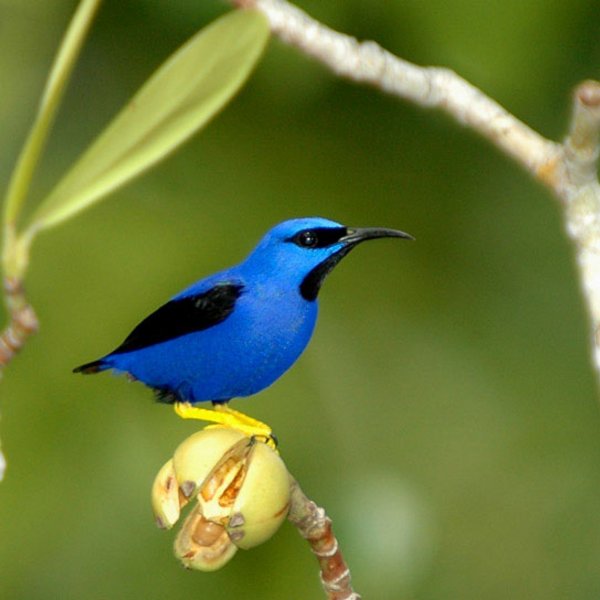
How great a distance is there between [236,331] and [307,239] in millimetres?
141

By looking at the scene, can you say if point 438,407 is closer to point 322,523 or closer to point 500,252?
point 500,252

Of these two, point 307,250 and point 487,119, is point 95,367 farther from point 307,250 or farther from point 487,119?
point 487,119

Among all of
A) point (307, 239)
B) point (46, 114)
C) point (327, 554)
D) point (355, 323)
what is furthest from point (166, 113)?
point (355, 323)

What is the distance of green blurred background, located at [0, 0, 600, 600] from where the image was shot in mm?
2576

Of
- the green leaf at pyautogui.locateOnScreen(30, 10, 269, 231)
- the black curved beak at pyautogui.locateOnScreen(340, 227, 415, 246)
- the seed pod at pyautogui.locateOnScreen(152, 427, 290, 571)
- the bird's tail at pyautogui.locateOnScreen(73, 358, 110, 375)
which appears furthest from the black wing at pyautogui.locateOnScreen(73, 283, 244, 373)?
the green leaf at pyautogui.locateOnScreen(30, 10, 269, 231)

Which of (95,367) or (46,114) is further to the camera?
(95,367)

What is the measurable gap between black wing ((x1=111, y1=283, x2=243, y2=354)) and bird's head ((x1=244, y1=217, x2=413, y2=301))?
0.06 metres

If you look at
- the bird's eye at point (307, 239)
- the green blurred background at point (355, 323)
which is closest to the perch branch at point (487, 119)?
the bird's eye at point (307, 239)

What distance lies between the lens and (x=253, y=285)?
1.55 meters

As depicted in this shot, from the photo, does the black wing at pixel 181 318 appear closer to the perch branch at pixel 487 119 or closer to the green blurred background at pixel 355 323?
the perch branch at pixel 487 119

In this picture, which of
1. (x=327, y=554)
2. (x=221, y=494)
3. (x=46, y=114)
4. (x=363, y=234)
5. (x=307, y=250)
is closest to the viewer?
(x=46, y=114)

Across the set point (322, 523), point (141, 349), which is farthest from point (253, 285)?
point (322, 523)

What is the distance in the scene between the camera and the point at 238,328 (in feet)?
4.88

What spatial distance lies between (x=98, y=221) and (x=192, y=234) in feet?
0.67
